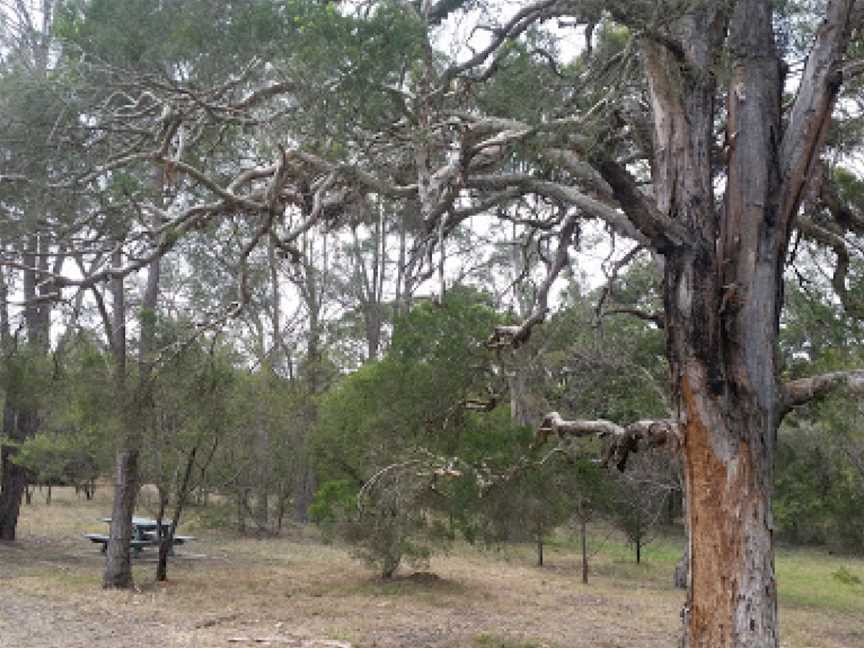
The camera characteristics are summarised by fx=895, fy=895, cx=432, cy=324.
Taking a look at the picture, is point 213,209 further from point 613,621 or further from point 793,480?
point 793,480

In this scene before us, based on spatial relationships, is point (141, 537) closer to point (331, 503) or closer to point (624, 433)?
point (331, 503)

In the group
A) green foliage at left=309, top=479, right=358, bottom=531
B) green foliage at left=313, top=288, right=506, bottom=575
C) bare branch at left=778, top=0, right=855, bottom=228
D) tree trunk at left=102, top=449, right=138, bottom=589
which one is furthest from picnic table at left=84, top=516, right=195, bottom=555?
bare branch at left=778, top=0, right=855, bottom=228

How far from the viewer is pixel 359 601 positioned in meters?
11.8

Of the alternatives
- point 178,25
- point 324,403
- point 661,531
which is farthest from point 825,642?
point 661,531

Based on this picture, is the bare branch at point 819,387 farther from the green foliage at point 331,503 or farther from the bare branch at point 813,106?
the green foliage at point 331,503

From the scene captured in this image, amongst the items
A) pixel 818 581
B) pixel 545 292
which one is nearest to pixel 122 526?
pixel 545 292

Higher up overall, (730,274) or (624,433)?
(730,274)

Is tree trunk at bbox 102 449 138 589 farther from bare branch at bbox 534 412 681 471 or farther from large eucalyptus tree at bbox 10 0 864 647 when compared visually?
bare branch at bbox 534 412 681 471

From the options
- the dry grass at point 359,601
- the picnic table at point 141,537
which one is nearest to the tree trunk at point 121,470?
the dry grass at point 359,601

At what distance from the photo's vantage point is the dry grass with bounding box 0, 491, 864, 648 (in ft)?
31.0

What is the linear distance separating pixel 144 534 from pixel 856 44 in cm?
1460

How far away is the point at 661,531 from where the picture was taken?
75.8 feet

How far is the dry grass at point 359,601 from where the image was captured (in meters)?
9.44

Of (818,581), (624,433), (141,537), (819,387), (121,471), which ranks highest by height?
(819,387)
